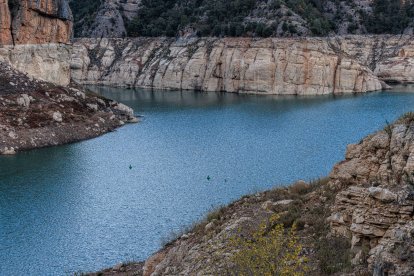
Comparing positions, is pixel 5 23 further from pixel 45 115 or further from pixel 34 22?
pixel 45 115

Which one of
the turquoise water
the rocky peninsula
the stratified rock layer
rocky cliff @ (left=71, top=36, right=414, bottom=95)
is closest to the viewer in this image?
the turquoise water

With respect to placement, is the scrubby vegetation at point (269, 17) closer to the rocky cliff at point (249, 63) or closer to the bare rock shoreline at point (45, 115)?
the rocky cliff at point (249, 63)

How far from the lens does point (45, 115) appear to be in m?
67.9

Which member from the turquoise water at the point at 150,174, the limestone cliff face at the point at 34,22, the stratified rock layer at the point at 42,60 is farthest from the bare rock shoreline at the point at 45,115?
the limestone cliff face at the point at 34,22

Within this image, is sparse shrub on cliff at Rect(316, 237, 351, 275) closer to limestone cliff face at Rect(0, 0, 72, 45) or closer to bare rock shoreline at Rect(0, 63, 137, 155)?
bare rock shoreline at Rect(0, 63, 137, 155)

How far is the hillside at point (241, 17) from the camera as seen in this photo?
111062 millimetres

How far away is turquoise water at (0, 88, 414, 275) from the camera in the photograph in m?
31.7

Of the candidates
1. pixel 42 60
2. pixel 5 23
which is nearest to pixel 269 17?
pixel 42 60

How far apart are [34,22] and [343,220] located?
227 feet

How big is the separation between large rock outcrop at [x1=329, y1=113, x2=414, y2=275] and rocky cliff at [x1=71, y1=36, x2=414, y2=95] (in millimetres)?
88417

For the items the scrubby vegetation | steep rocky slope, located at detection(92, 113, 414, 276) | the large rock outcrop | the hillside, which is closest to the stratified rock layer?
the scrubby vegetation

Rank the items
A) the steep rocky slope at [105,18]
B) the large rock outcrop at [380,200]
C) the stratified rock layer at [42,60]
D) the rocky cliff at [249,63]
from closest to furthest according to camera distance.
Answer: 1. the large rock outcrop at [380,200]
2. the stratified rock layer at [42,60]
3. the rocky cliff at [249,63]
4. the steep rocky slope at [105,18]

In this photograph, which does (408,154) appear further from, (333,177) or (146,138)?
(146,138)

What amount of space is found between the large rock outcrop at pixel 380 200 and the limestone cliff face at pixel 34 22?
6412 centimetres
